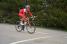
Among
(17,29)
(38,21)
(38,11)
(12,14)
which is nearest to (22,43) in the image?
(17,29)

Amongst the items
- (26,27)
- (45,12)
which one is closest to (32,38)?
(26,27)

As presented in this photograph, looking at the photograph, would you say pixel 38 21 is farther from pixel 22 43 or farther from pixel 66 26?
pixel 22 43

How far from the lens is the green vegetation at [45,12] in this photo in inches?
796

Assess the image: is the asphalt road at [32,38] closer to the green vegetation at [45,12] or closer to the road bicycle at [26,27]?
the road bicycle at [26,27]

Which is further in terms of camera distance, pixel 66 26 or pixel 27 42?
pixel 66 26

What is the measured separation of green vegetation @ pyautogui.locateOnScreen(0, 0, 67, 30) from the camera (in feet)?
66.3

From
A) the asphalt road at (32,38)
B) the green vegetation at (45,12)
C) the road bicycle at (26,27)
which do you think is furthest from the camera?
the green vegetation at (45,12)

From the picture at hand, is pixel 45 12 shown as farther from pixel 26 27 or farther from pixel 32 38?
pixel 32 38

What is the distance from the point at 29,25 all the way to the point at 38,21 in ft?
18.3

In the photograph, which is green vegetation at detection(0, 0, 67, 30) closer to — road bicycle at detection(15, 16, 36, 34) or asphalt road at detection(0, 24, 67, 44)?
road bicycle at detection(15, 16, 36, 34)

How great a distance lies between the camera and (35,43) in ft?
40.7

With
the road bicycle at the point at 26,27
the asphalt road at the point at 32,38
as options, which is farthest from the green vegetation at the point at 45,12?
the asphalt road at the point at 32,38

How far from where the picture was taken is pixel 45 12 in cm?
2234

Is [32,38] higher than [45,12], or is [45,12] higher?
Result: [45,12]
